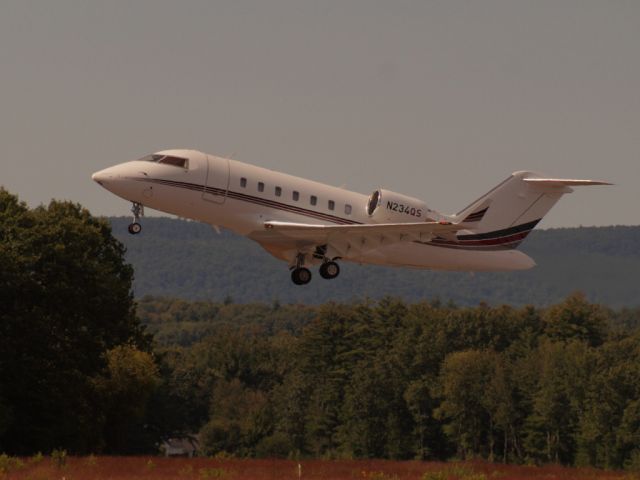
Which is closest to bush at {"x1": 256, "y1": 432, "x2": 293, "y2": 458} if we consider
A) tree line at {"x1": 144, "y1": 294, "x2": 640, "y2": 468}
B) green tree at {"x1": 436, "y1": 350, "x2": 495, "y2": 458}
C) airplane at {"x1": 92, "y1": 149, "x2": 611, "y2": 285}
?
tree line at {"x1": 144, "y1": 294, "x2": 640, "y2": 468}

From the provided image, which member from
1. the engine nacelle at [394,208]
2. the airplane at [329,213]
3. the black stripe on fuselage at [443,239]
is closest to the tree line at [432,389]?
the black stripe on fuselage at [443,239]

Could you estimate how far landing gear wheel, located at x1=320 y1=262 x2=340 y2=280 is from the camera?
150 feet

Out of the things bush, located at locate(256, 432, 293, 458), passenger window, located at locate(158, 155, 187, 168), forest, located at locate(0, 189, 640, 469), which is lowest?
bush, located at locate(256, 432, 293, 458)

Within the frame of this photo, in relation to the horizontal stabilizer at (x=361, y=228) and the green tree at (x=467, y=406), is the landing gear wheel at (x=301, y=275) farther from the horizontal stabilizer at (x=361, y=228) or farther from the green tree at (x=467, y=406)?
Answer: the green tree at (x=467, y=406)

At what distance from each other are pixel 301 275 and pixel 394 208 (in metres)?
3.69

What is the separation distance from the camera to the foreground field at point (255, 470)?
38.0 meters

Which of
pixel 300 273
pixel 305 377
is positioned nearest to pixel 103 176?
pixel 300 273

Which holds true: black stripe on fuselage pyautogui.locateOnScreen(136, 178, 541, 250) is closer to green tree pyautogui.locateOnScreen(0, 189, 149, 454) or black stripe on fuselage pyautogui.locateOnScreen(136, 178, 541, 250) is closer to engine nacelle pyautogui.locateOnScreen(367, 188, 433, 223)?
Result: engine nacelle pyautogui.locateOnScreen(367, 188, 433, 223)

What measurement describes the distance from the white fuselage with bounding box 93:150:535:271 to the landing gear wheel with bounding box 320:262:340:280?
1.83 feet

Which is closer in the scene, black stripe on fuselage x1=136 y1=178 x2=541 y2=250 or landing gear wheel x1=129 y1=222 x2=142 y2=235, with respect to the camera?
landing gear wheel x1=129 y1=222 x2=142 y2=235

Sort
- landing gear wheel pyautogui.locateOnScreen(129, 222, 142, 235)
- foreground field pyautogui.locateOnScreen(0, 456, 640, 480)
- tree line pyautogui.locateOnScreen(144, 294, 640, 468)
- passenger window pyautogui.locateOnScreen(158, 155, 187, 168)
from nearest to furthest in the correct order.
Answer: foreground field pyautogui.locateOnScreen(0, 456, 640, 480), landing gear wheel pyautogui.locateOnScreen(129, 222, 142, 235), passenger window pyautogui.locateOnScreen(158, 155, 187, 168), tree line pyautogui.locateOnScreen(144, 294, 640, 468)

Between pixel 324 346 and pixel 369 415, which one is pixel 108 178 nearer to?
pixel 369 415

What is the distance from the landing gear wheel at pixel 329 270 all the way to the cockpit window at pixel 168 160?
589 cm

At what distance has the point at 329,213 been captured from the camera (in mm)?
45031
